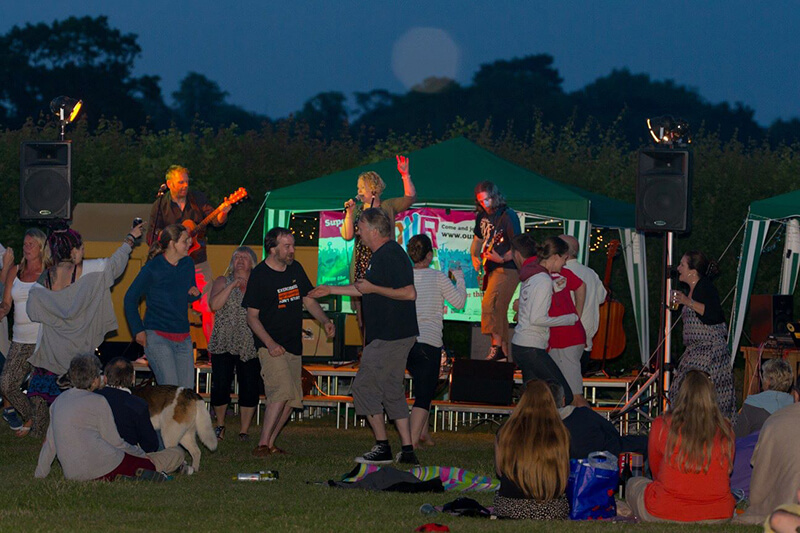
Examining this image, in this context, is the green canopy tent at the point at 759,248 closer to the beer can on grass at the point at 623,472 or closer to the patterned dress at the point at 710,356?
the patterned dress at the point at 710,356

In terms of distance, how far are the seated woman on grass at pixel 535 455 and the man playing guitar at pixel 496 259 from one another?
530 cm

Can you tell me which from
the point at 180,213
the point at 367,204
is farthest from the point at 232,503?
the point at 180,213

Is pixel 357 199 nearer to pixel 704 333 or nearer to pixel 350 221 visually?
pixel 350 221

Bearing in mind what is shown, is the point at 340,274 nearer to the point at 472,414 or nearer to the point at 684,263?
the point at 472,414

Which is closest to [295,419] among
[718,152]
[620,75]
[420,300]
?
[420,300]

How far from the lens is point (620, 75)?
39.3 m

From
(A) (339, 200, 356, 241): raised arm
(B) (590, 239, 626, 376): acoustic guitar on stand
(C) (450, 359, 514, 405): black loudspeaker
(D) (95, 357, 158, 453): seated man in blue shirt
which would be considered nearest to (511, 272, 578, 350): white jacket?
(C) (450, 359, 514, 405): black loudspeaker

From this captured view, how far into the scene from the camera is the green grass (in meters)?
5.52

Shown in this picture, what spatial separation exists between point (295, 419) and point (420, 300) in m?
3.04

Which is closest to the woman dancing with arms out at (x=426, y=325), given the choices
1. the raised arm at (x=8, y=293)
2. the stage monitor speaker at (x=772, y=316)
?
the raised arm at (x=8, y=293)

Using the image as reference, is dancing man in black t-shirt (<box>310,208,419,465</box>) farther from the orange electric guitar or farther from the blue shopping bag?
the orange electric guitar

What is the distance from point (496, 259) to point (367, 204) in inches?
68.4

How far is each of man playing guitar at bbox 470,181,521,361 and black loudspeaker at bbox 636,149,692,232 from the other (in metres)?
1.77

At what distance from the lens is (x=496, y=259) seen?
10977 millimetres
